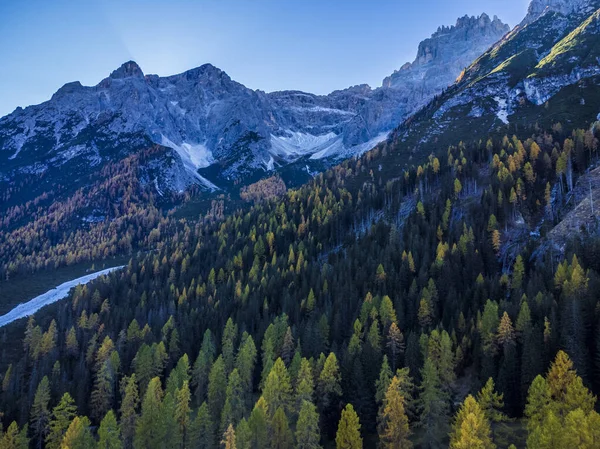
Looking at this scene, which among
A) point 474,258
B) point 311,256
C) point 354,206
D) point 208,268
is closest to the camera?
point 474,258

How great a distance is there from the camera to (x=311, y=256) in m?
135

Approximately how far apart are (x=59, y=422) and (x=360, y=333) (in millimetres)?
53884

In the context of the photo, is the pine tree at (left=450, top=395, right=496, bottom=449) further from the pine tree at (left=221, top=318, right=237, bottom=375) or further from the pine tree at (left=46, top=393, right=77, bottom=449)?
the pine tree at (left=46, top=393, right=77, bottom=449)

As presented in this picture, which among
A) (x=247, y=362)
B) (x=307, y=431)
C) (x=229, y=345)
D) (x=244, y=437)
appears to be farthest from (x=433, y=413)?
(x=229, y=345)

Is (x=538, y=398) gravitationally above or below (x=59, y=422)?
below

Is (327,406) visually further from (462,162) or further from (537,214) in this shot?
(462,162)

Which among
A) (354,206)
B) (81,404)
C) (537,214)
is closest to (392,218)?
(354,206)

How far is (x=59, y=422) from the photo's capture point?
70.5m

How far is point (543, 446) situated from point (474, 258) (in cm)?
6085

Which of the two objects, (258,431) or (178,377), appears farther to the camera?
(178,377)

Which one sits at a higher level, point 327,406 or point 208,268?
point 208,268

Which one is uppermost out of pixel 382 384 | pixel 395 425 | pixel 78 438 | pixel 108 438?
pixel 78 438

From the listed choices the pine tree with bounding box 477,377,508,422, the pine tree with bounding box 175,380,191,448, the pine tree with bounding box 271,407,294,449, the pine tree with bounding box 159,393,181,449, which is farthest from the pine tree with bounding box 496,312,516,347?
the pine tree with bounding box 159,393,181,449

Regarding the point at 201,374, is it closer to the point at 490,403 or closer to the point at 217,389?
the point at 217,389
